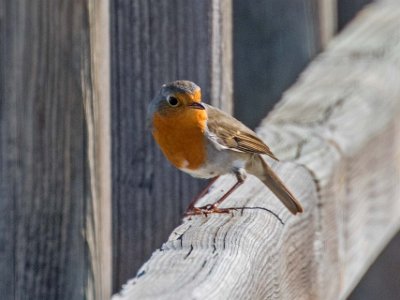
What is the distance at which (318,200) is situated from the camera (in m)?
2.61

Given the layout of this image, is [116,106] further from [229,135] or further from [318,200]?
[229,135]

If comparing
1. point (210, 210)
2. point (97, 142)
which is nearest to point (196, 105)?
point (210, 210)

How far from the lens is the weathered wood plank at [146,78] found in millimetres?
2533

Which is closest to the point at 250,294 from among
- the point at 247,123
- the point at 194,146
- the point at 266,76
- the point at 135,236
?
the point at 135,236

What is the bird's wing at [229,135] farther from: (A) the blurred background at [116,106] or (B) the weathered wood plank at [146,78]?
(B) the weathered wood plank at [146,78]

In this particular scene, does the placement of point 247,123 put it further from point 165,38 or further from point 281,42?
point 165,38

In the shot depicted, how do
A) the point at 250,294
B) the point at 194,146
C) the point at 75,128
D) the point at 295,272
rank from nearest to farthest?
the point at 250,294 → the point at 75,128 → the point at 295,272 → the point at 194,146

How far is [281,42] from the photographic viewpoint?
3.40 meters

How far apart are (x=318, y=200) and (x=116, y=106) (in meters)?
0.56

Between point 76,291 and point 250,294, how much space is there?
340 millimetres

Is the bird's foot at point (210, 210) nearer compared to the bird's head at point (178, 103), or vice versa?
the bird's foot at point (210, 210)

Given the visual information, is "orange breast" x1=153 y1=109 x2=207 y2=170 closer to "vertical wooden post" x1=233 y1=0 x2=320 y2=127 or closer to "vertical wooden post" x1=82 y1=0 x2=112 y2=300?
"vertical wooden post" x1=233 y1=0 x2=320 y2=127

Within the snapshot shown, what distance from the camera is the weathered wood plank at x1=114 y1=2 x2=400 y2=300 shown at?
1.74 m

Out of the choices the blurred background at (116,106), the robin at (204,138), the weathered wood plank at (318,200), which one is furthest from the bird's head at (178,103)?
the weathered wood plank at (318,200)
